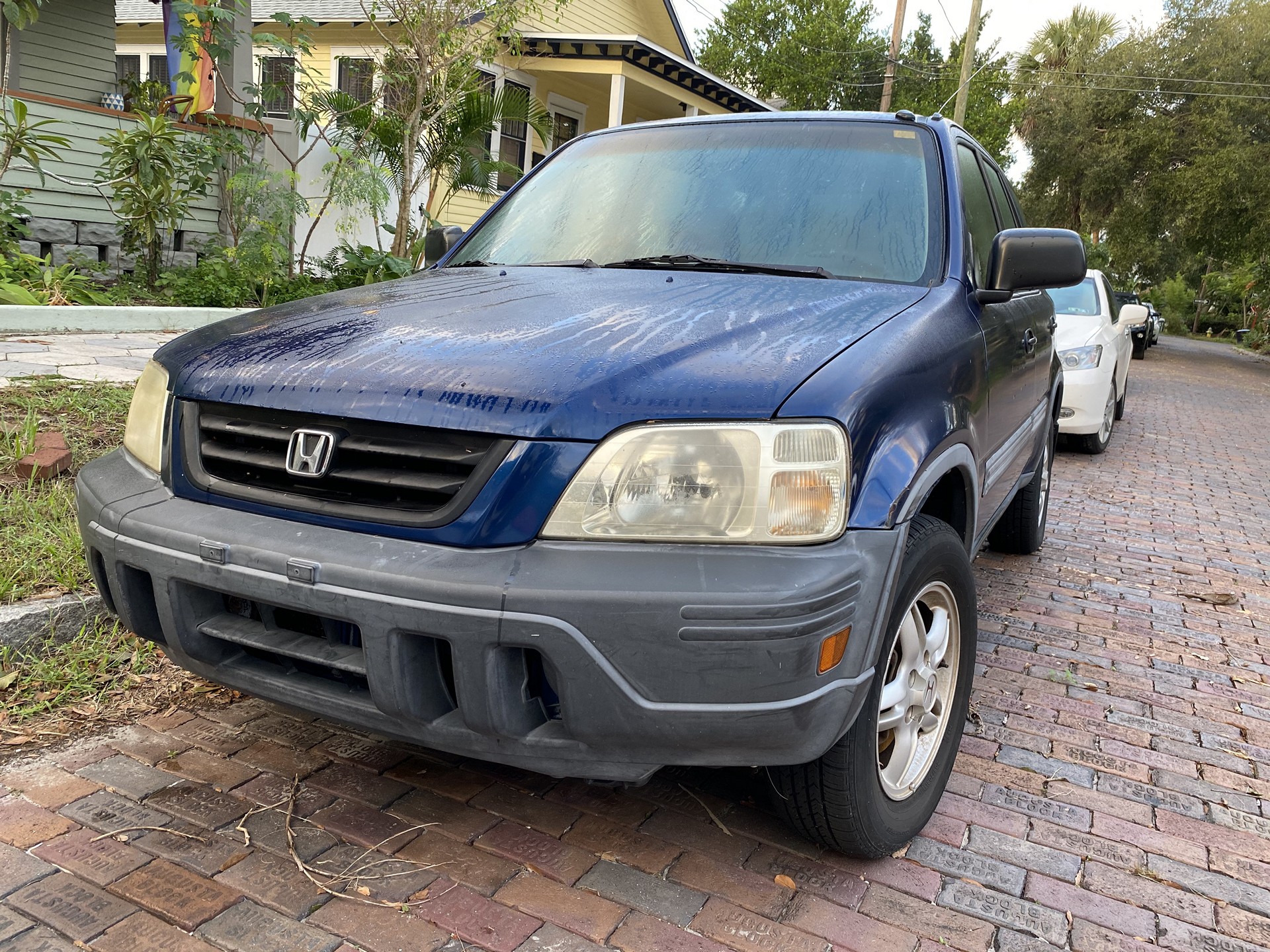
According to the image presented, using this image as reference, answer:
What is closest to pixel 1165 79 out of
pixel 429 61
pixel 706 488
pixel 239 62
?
pixel 429 61

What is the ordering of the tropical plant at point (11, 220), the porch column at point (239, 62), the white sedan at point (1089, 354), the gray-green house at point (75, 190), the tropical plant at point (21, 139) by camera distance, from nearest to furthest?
the tropical plant at point (21, 139) < the tropical plant at point (11, 220) < the white sedan at point (1089, 354) < the gray-green house at point (75, 190) < the porch column at point (239, 62)

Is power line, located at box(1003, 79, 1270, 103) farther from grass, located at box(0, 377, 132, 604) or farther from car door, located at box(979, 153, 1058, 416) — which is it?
grass, located at box(0, 377, 132, 604)

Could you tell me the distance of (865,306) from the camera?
2.49 meters

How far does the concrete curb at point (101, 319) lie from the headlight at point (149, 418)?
463cm

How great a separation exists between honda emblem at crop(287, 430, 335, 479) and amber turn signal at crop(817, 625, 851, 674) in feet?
3.39

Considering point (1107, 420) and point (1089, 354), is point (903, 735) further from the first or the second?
point (1107, 420)

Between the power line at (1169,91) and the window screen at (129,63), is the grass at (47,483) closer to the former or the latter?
the window screen at (129,63)

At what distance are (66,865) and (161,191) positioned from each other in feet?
25.3

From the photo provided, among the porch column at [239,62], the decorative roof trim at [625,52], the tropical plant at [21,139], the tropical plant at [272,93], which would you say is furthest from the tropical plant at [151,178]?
the decorative roof trim at [625,52]

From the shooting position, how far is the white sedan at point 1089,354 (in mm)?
8344

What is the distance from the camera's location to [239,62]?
403 inches

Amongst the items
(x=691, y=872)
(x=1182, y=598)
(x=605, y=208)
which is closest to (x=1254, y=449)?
(x=1182, y=598)

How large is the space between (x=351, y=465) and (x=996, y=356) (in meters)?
2.01

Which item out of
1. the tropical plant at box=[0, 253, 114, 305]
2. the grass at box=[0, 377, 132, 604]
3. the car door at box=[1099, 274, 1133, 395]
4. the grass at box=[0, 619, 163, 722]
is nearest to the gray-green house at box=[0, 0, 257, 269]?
the tropical plant at box=[0, 253, 114, 305]
